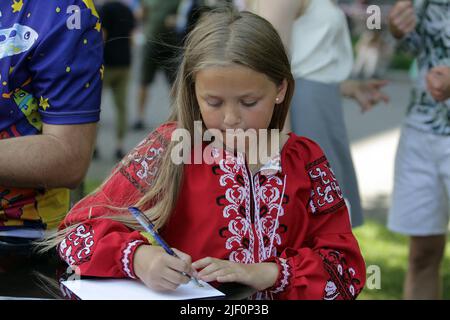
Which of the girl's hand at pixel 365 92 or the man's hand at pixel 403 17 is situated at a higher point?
the man's hand at pixel 403 17

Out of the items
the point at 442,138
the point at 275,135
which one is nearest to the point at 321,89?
the point at 442,138

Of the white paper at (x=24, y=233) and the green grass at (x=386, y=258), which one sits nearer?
the white paper at (x=24, y=233)

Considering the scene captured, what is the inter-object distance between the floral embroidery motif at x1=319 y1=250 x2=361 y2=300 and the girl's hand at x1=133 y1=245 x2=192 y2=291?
324 mm

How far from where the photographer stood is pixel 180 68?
81.7 inches

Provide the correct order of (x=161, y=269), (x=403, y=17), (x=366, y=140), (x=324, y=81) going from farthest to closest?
(x=366, y=140) → (x=403, y=17) → (x=324, y=81) → (x=161, y=269)

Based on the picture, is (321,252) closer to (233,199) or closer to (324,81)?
(233,199)

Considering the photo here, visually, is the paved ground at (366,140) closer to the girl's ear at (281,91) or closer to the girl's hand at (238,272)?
the girl's ear at (281,91)

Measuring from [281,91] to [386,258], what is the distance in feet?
11.2

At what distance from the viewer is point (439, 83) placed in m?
3.19

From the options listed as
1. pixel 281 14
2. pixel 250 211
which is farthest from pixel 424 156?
pixel 250 211

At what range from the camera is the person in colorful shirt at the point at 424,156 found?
351 centimetres

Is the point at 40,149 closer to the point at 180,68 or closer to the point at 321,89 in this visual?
the point at 180,68

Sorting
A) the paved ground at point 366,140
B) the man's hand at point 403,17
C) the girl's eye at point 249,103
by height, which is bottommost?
the paved ground at point 366,140

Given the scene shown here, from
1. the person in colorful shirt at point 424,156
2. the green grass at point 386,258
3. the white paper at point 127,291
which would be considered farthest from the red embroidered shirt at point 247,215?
the green grass at point 386,258
